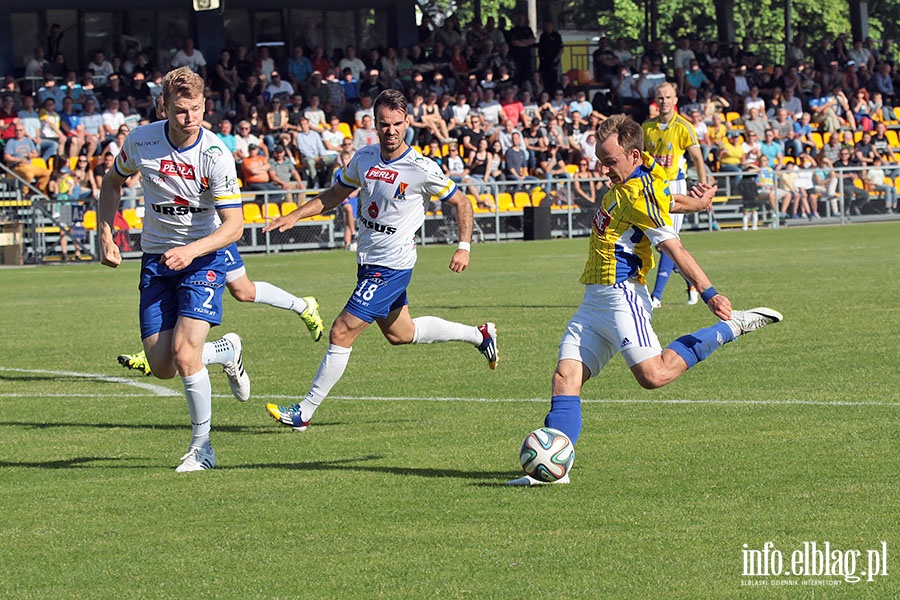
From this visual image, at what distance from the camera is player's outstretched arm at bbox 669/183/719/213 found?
8.31m

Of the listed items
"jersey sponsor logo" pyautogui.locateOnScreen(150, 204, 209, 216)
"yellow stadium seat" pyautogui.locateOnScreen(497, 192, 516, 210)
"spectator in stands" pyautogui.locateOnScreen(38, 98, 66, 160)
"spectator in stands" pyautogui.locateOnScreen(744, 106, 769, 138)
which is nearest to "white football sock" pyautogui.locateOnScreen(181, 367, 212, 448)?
"jersey sponsor logo" pyautogui.locateOnScreen(150, 204, 209, 216)

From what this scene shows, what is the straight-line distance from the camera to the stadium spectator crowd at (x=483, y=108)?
30.9 meters

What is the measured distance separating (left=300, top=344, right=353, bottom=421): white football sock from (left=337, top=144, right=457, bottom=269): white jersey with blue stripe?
64cm

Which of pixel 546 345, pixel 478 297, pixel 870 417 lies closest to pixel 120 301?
pixel 478 297

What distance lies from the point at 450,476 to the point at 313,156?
2482 cm

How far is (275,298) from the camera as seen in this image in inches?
466

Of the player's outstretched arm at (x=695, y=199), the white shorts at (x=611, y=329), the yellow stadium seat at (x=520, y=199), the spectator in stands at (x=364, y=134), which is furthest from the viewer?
the yellow stadium seat at (x=520, y=199)

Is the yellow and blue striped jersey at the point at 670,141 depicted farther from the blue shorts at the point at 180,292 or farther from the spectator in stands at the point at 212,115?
the spectator in stands at the point at 212,115

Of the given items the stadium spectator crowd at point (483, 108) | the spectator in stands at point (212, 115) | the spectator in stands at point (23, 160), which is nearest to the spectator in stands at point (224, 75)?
the stadium spectator crowd at point (483, 108)

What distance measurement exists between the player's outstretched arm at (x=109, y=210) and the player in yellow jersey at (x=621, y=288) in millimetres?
2652

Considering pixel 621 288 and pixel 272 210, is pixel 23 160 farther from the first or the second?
pixel 621 288

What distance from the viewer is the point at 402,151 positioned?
952 cm

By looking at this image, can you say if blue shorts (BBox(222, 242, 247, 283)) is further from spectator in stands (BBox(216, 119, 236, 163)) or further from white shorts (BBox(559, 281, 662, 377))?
spectator in stands (BBox(216, 119, 236, 163))

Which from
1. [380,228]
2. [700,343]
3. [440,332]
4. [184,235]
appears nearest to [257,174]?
[440,332]
